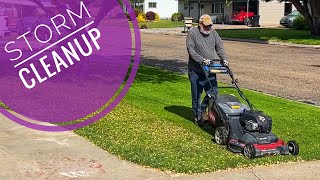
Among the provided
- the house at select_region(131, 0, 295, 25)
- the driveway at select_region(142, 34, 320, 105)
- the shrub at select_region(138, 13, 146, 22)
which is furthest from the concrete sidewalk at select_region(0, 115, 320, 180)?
the shrub at select_region(138, 13, 146, 22)

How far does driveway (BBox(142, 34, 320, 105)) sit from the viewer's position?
13.0 m

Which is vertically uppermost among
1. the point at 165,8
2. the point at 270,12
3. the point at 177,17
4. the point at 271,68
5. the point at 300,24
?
the point at 165,8

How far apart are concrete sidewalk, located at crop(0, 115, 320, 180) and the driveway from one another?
5.90 meters

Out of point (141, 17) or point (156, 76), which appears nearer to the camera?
point (156, 76)

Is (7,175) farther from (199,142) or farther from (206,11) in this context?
(206,11)

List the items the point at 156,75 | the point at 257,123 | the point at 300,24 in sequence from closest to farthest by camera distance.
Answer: the point at 257,123 < the point at 156,75 < the point at 300,24

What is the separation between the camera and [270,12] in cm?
5491

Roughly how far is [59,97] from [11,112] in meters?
1.44

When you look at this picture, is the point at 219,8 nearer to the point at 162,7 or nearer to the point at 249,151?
the point at 162,7

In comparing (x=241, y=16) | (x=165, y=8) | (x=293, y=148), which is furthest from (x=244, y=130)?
(x=165, y=8)

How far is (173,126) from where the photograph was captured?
7.96 metres

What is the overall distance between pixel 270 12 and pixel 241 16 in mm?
3665

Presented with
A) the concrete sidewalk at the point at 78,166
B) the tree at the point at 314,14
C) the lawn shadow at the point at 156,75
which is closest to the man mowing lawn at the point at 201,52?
the concrete sidewalk at the point at 78,166

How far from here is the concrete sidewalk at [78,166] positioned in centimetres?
555
